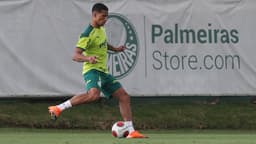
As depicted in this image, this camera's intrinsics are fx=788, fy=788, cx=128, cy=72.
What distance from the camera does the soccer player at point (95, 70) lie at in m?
9.82

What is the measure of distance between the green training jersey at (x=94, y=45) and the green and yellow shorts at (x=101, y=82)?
0.06 meters

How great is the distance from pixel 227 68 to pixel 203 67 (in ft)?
1.45

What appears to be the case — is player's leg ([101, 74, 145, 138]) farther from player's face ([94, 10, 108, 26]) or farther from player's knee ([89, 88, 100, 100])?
player's face ([94, 10, 108, 26])

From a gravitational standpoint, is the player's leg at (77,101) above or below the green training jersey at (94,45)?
below

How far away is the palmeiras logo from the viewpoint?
46.1ft

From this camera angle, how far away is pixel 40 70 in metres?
13.9

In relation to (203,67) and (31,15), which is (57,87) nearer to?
(31,15)

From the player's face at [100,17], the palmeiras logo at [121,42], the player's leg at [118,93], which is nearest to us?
the player's face at [100,17]

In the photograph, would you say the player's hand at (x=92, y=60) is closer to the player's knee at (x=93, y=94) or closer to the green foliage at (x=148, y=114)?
the player's knee at (x=93, y=94)

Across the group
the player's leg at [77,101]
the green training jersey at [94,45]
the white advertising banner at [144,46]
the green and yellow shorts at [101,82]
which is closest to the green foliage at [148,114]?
the white advertising banner at [144,46]

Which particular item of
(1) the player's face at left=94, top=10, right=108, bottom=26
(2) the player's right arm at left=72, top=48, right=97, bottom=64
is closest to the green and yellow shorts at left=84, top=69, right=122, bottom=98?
(2) the player's right arm at left=72, top=48, right=97, bottom=64

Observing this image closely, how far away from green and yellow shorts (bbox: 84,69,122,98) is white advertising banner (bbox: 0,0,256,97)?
3.70 meters

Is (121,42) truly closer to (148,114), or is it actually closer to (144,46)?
(144,46)

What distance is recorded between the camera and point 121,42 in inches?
557
